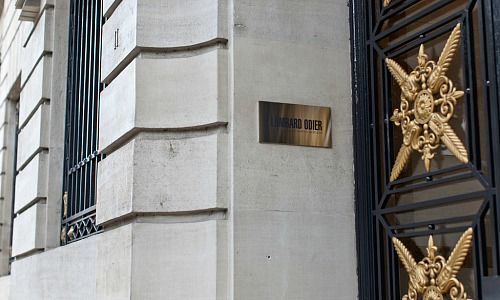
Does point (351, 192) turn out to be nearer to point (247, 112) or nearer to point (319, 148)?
point (319, 148)

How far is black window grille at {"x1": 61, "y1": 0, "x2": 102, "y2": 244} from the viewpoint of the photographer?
354 inches

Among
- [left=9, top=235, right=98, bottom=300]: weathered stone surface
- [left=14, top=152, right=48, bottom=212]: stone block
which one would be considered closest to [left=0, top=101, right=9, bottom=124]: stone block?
[left=14, top=152, right=48, bottom=212]: stone block

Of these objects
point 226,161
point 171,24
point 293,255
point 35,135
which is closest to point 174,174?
point 226,161

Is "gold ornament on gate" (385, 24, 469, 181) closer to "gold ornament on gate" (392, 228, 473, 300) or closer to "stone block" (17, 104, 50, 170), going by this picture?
"gold ornament on gate" (392, 228, 473, 300)

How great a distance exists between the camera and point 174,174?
19.6 feet

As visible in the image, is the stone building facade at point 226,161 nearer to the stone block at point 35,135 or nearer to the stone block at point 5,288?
the stone block at point 35,135

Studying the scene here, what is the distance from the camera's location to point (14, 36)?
14250 millimetres

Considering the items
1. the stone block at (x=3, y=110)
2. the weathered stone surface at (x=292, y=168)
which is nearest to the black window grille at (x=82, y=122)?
the weathered stone surface at (x=292, y=168)

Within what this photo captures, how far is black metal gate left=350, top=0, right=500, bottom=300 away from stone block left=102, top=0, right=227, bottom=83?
1.06 metres

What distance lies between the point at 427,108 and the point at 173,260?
2.06 m

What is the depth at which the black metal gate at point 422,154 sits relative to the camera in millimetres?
4715

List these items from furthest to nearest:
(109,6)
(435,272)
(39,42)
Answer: (39,42), (109,6), (435,272)

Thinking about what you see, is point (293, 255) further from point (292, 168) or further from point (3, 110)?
point (3, 110)

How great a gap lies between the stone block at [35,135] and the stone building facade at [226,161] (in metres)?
4.25
